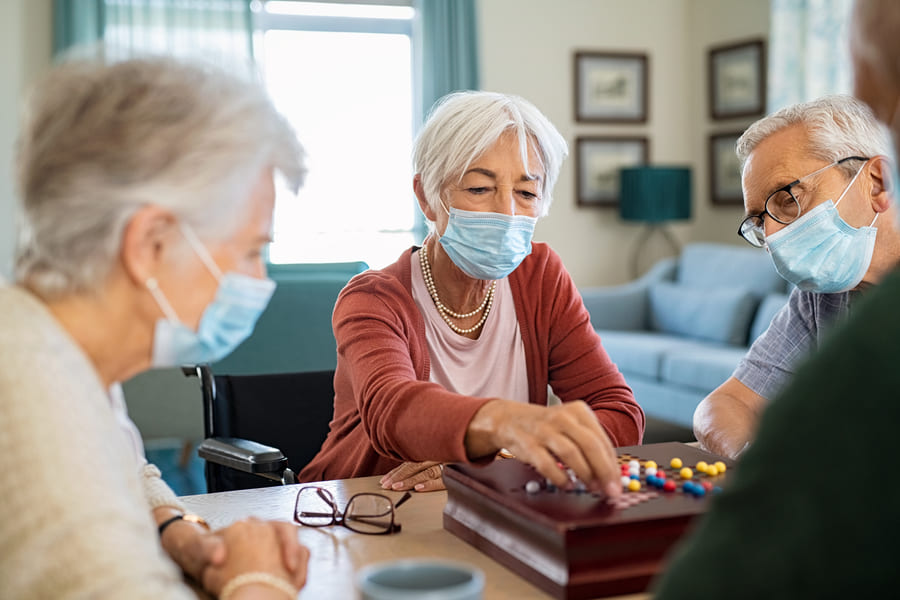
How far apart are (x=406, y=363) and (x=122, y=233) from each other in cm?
76

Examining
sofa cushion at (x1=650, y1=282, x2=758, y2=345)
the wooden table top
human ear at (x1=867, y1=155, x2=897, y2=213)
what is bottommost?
sofa cushion at (x1=650, y1=282, x2=758, y2=345)

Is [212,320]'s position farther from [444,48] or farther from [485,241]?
[444,48]

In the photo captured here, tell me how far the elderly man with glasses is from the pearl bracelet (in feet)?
3.09

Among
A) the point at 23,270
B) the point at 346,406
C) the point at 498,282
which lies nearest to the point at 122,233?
the point at 23,270

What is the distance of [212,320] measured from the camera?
3.36ft

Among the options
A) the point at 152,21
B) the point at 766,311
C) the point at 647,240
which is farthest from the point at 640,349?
the point at 152,21

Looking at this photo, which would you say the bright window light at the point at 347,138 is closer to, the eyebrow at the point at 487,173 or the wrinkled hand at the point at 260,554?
the eyebrow at the point at 487,173

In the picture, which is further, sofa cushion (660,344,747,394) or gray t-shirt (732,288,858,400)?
→ sofa cushion (660,344,747,394)

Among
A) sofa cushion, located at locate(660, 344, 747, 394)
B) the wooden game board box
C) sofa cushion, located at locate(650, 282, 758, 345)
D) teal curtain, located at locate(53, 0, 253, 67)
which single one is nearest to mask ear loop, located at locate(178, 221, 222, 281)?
the wooden game board box

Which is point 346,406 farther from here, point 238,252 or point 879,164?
point 879,164

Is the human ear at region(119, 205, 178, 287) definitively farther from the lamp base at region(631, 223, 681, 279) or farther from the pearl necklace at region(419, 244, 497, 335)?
the lamp base at region(631, 223, 681, 279)

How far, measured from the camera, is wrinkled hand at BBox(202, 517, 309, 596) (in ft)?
3.26

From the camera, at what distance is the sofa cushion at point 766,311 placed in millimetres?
4953

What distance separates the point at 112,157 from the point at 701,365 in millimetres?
4294
